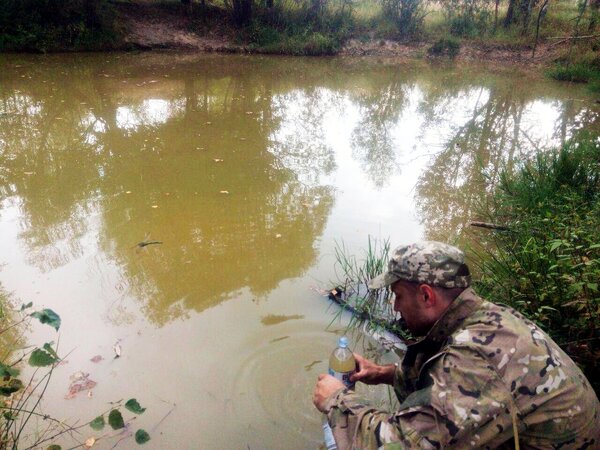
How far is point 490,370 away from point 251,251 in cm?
297

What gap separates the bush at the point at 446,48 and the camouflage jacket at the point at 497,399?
19336 millimetres

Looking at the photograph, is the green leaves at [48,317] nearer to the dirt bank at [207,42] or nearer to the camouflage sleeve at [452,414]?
the camouflage sleeve at [452,414]

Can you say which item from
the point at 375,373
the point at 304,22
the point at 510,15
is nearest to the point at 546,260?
the point at 375,373

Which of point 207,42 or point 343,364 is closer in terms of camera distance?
point 343,364

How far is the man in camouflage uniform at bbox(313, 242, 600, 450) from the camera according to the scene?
1.42 m

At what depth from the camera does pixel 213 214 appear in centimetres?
477

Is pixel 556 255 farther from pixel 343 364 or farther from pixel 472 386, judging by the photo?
pixel 472 386

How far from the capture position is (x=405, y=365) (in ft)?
6.65

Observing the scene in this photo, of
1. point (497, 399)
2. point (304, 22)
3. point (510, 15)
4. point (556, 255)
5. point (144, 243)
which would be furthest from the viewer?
point (510, 15)

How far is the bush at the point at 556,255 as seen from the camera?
2.45 metres

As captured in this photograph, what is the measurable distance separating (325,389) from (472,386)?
0.68 metres

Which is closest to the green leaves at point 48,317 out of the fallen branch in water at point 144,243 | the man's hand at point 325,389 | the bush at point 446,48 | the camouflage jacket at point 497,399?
the man's hand at point 325,389

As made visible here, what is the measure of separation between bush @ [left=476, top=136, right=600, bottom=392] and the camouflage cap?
981mm

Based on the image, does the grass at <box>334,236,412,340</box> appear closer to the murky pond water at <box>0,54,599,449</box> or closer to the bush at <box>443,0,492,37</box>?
the murky pond water at <box>0,54,599,449</box>
